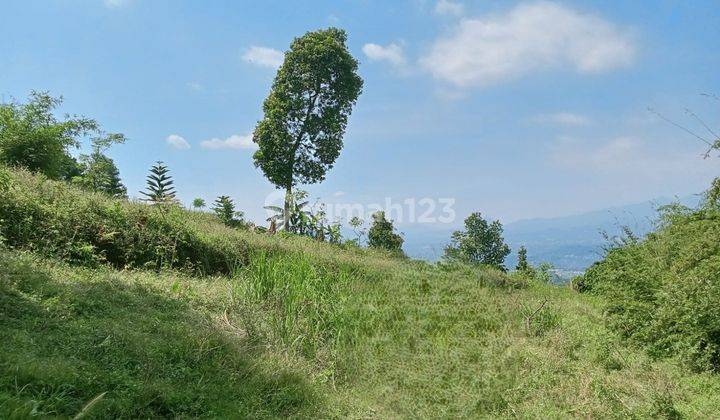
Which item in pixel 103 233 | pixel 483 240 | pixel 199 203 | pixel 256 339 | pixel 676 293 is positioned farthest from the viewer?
pixel 483 240

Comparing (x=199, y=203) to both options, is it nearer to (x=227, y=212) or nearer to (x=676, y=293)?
(x=227, y=212)

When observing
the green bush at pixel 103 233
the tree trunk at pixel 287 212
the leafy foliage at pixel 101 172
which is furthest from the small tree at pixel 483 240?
the green bush at pixel 103 233

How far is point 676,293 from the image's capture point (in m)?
5.12

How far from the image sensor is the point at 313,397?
4.02m

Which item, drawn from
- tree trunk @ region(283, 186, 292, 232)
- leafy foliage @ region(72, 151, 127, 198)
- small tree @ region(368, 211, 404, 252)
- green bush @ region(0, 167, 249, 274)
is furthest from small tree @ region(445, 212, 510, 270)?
green bush @ region(0, 167, 249, 274)

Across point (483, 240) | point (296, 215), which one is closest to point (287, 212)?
point (296, 215)

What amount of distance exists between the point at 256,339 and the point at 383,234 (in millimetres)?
12068

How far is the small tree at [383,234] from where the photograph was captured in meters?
16.4

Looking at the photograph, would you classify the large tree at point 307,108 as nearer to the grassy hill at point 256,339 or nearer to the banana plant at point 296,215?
the banana plant at point 296,215

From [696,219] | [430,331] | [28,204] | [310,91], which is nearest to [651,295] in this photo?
[696,219]

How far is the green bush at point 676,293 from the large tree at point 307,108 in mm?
11123

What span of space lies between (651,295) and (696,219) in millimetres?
2205

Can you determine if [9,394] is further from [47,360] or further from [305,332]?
[305,332]

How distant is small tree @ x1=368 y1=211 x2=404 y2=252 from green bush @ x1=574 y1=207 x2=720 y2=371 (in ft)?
30.9
